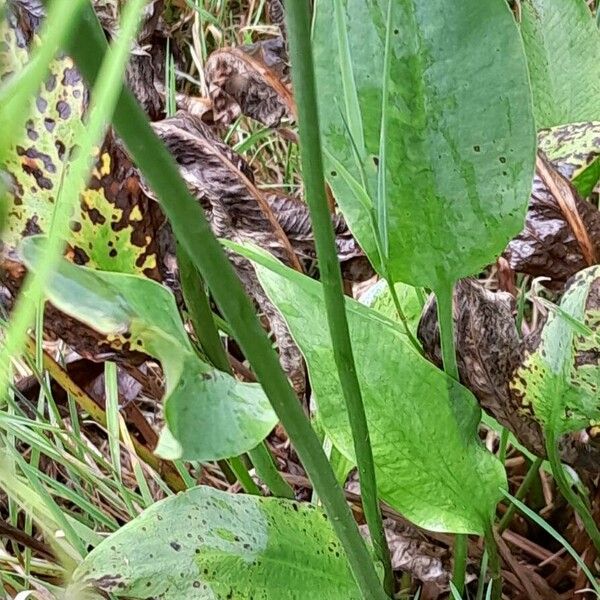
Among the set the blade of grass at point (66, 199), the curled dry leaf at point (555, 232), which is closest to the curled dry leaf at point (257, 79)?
the curled dry leaf at point (555, 232)

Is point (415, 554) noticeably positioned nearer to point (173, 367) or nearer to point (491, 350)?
point (491, 350)

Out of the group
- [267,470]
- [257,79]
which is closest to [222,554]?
[267,470]

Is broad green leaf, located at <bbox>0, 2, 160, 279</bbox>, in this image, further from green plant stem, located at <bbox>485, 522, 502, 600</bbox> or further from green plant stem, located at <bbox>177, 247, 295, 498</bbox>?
green plant stem, located at <bbox>485, 522, 502, 600</bbox>

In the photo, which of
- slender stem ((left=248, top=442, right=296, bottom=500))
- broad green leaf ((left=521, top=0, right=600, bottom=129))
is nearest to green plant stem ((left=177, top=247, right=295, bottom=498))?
slender stem ((left=248, top=442, right=296, bottom=500))

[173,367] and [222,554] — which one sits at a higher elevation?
[173,367]

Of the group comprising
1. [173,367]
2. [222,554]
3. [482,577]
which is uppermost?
[173,367]

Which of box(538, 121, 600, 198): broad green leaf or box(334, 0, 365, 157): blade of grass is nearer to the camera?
box(334, 0, 365, 157): blade of grass
